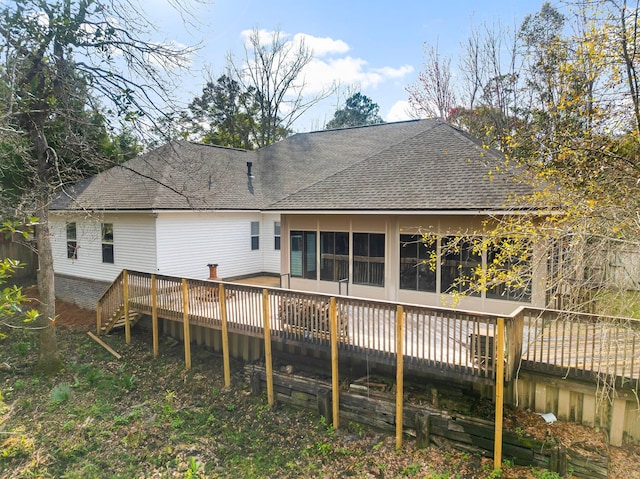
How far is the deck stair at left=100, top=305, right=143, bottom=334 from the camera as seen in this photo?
1164 cm

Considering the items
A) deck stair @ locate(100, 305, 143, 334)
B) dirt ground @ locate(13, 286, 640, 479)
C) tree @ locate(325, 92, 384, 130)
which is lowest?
dirt ground @ locate(13, 286, 640, 479)

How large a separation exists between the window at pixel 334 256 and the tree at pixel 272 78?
21891 millimetres

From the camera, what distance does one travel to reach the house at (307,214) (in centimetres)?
936

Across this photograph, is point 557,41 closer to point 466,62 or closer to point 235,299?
point 235,299

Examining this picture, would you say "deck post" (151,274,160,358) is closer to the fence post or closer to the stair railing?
the stair railing

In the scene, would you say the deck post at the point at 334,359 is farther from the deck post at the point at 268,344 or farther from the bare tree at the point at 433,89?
the bare tree at the point at 433,89

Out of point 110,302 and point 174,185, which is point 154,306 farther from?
point 174,185

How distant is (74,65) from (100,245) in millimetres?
7576

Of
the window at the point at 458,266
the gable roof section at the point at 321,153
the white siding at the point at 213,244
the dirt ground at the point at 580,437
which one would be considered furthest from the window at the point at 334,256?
the dirt ground at the point at 580,437

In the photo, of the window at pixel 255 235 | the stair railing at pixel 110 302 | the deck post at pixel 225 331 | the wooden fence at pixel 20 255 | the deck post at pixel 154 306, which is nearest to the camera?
the deck post at pixel 225 331

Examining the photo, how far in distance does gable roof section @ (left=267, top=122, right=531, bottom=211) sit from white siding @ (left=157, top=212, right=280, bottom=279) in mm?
3481

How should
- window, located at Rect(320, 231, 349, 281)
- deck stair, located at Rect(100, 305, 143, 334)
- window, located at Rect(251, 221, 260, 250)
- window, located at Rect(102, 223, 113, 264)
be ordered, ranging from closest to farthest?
window, located at Rect(320, 231, 349, 281), deck stair, located at Rect(100, 305, 143, 334), window, located at Rect(102, 223, 113, 264), window, located at Rect(251, 221, 260, 250)

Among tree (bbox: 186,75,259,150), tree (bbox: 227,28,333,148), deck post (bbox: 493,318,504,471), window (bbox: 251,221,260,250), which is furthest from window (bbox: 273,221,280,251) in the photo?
tree (bbox: 227,28,333,148)

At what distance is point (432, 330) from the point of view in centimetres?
781
